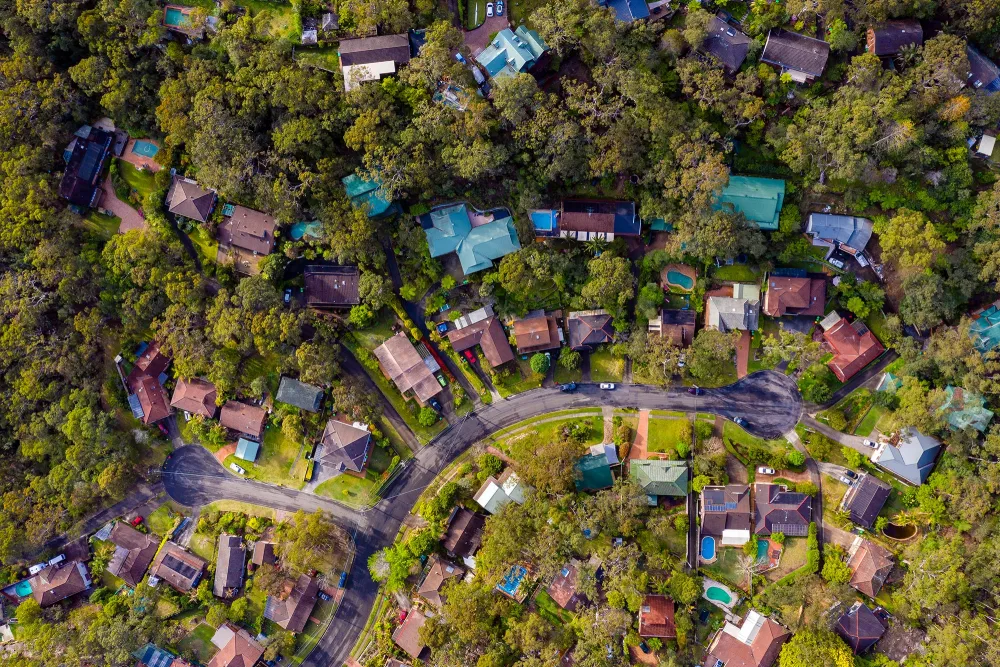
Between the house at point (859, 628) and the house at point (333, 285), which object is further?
the house at point (333, 285)

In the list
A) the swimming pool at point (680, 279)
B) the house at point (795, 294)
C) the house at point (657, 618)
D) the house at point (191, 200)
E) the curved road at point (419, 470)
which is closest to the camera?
the house at point (657, 618)

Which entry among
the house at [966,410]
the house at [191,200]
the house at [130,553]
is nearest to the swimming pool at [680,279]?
the house at [966,410]

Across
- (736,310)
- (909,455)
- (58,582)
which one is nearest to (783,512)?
(909,455)

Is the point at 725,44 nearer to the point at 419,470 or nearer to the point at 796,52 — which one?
the point at 796,52

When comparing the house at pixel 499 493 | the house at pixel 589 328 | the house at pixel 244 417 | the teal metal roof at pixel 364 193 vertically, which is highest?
the teal metal roof at pixel 364 193

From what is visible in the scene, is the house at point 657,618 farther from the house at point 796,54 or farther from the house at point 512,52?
the house at point 512,52

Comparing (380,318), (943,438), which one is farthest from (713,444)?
(380,318)

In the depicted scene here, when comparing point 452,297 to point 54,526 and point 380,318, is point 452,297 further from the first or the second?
point 54,526
